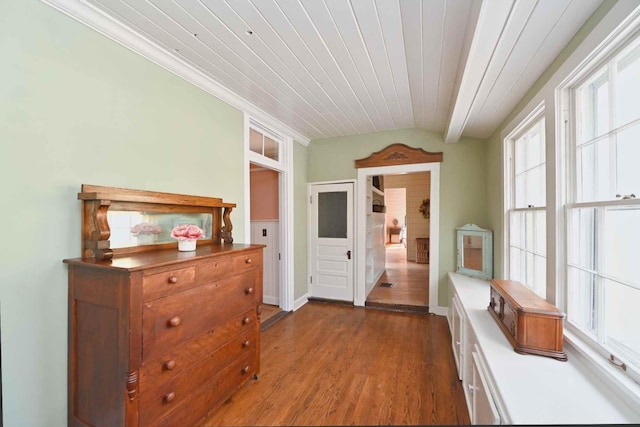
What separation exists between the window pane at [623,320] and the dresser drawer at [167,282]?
211 centimetres

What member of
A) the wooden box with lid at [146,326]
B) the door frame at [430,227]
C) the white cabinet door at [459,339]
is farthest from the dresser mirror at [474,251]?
the wooden box with lid at [146,326]

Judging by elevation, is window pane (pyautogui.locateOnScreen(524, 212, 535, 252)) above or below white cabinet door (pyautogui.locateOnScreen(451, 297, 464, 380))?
above

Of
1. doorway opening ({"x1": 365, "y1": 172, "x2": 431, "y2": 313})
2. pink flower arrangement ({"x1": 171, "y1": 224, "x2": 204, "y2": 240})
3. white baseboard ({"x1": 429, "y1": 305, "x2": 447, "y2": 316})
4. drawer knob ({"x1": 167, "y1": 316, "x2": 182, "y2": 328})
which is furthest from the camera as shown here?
doorway opening ({"x1": 365, "y1": 172, "x2": 431, "y2": 313})

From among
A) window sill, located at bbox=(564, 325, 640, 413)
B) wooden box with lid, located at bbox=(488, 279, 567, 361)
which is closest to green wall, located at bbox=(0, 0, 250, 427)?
wooden box with lid, located at bbox=(488, 279, 567, 361)

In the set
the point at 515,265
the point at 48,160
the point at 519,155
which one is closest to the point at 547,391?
the point at 515,265

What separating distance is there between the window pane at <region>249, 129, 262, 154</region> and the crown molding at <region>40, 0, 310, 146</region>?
299 mm

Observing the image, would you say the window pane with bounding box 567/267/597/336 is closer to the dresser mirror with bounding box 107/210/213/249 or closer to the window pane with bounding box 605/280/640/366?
the window pane with bounding box 605/280/640/366

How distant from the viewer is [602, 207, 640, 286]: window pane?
104 cm

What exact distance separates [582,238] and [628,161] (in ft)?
1.56

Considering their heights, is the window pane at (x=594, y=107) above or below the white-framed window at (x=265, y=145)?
below

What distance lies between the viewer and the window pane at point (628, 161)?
1.04m

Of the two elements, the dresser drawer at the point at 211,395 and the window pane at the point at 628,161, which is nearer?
the window pane at the point at 628,161

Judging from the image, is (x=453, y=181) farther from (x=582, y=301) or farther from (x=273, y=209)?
(x=273, y=209)

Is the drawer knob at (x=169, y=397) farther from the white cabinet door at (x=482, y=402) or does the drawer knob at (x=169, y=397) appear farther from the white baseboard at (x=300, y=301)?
the white baseboard at (x=300, y=301)
